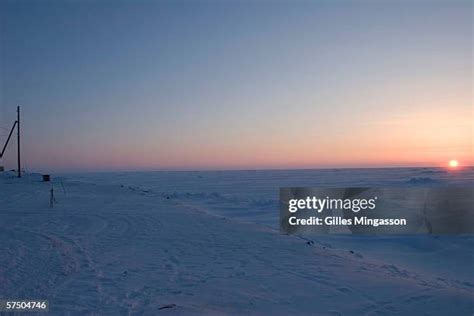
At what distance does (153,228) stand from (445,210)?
49.5ft

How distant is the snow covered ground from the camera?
19.7 feet

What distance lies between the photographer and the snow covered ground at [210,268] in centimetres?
602

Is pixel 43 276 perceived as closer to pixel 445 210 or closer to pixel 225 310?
pixel 225 310

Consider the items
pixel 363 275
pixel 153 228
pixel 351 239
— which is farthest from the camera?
pixel 351 239

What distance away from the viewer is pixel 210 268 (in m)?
7.86

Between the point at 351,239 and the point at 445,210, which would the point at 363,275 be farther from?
the point at 445,210

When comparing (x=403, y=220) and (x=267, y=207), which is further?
(x=267, y=207)

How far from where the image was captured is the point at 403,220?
57.7 ft

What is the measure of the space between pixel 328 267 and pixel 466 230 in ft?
37.2

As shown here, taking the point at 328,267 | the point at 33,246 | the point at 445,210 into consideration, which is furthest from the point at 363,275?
the point at 445,210

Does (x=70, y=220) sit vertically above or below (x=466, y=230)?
above

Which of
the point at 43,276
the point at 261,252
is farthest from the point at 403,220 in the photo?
the point at 43,276

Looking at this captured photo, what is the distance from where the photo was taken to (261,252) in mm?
9445

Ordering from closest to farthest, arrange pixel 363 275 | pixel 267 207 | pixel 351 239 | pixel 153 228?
pixel 363 275
pixel 153 228
pixel 351 239
pixel 267 207
